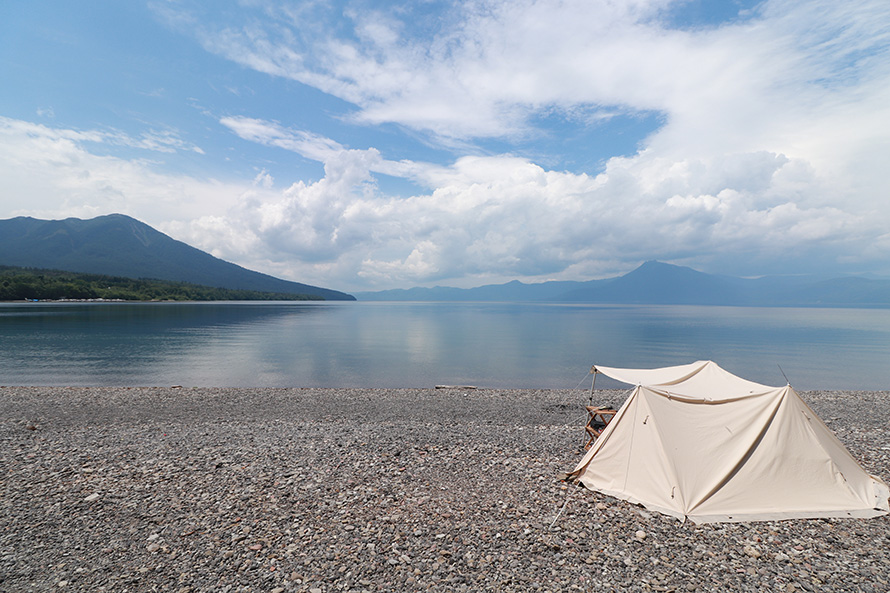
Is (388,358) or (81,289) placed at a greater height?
(81,289)

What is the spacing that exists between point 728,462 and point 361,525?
8.27 meters

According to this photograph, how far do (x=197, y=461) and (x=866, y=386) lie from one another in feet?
146

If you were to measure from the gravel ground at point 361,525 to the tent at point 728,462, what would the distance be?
1.72 ft

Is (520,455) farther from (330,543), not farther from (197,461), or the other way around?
(197,461)

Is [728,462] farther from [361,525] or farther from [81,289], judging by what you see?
[81,289]

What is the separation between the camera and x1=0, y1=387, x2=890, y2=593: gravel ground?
6.64 meters

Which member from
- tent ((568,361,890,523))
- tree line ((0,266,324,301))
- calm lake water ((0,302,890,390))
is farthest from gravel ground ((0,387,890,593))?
tree line ((0,266,324,301))

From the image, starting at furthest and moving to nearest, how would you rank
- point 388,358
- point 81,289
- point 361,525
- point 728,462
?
point 81,289 < point 388,358 < point 728,462 < point 361,525

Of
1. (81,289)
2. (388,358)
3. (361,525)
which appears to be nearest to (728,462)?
(361,525)

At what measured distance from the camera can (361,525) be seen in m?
8.10

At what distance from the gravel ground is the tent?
52 centimetres

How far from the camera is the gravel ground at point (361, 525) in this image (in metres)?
6.64

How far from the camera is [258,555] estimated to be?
7109mm

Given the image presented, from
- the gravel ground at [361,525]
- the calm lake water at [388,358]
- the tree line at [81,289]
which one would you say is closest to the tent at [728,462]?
the gravel ground at [361,525]
